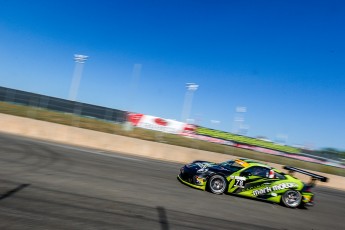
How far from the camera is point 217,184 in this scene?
10.7 m

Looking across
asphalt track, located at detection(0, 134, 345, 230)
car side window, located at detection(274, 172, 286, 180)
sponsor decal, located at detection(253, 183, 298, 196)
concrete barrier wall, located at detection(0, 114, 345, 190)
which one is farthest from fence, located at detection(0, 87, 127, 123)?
car side window, located at detection(274, 172, 286, 180)

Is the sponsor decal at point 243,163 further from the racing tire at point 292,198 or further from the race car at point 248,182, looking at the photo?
the racing tire at point 292,198

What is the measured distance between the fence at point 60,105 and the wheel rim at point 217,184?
1372 centimetres

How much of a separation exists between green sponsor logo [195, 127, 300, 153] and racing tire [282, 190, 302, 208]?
610 inches

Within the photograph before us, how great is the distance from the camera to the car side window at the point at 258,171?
11.0 metres

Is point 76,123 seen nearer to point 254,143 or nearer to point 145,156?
point 145,156

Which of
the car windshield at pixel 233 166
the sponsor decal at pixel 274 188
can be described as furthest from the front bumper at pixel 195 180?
the sponsor decal at pixel 274 188

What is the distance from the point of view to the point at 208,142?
27828 millimetres

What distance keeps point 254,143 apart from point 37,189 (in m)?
26.5

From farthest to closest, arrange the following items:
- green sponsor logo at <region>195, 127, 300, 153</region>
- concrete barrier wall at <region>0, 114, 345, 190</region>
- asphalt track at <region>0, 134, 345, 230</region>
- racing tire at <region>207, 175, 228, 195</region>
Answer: green sponsor logo at <region>195, 127, 300, 153</region>, concrete barrier wall at <region>0, 114, 345, 190</region>, racing tire at <region>207, 175, 228, 195</region>, asphalt track at <region>0, 134, 345, 230</region>

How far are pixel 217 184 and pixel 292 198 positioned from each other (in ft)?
9.18

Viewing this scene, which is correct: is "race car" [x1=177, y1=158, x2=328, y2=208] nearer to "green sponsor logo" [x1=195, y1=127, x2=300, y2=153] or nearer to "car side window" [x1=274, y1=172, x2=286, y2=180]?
"car side window" [x1=274, y1=172, x2=286, y2=180]

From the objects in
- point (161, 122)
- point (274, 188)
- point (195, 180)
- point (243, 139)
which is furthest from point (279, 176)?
point (243, 139)

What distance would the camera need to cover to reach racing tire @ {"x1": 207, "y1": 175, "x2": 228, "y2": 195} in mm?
10688
